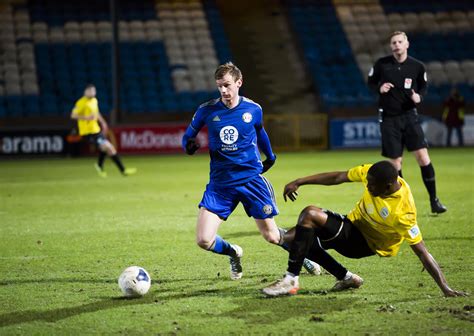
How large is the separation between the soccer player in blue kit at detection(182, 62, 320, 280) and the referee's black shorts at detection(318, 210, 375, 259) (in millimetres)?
710

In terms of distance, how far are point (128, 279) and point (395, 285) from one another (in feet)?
7.17

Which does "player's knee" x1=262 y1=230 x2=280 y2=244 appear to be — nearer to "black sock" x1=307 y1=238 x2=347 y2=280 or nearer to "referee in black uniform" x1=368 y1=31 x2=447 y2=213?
"black sock" x1=307 y1=238 x2=347 y2=280

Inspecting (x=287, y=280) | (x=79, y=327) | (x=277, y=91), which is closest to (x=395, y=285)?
(x=287, y=280)

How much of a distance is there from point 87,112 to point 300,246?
14215 mm

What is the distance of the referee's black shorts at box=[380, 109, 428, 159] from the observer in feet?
38.0

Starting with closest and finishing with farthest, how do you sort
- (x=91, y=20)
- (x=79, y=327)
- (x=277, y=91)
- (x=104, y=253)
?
1. (x=79, y=327)
2. (x=104, y=253)
3. (x=277, y=91)
4. (x=91, y=20)

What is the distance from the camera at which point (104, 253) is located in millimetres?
9062

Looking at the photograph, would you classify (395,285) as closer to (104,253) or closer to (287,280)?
(287,280)

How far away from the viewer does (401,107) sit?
1166cm

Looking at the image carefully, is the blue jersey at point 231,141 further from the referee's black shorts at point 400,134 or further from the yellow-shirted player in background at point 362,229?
the referee's black shorts at point 400,134

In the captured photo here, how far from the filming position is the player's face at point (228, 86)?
7.09 meters

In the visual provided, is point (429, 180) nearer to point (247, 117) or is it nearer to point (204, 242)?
point (247, 117)

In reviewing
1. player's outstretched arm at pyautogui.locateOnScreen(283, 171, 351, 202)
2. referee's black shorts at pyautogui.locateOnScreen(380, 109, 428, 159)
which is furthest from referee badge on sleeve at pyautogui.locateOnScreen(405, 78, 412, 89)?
player's outstretched arm at pyautogui.locateOnScreen(283, 171, 351, 202)

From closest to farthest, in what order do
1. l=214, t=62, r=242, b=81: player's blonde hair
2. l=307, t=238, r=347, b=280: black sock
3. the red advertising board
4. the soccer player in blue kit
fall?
1. l=307, t=238, r=347, b=280: black sock
2. l=214, t=62, r=242, b=81: player's blonde hair
3. the soccer player in blue kit
4. the red advertising board
